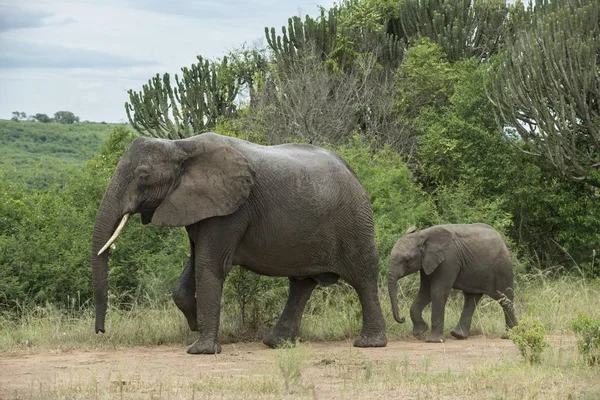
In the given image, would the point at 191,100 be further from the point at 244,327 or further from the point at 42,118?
the point at 42,118

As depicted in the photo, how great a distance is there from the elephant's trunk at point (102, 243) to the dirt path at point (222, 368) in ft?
1.78

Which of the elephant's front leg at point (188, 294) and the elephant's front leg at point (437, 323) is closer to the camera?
the elephant's front leg at point (188, 294)

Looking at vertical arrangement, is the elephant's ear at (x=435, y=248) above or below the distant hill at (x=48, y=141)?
below

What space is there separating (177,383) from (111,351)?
8.86 ft

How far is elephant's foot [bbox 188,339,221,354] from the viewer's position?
11336 millimetres

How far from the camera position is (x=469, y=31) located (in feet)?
105

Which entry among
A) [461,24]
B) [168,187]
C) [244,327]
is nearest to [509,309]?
[244,327]

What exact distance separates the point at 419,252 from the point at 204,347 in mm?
2901

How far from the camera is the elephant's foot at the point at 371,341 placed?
1221cm

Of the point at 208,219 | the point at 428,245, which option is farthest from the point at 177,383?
the point at 428,245

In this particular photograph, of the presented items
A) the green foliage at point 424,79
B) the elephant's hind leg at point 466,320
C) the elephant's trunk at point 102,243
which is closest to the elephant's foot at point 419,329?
the elephant's hind leg at point 466,320

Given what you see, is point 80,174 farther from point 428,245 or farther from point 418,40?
point 418,40

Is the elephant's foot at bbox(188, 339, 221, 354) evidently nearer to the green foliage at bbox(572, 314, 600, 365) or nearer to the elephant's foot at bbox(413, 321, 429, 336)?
the elephant's foot at bbox(413, 321, 429, 336)

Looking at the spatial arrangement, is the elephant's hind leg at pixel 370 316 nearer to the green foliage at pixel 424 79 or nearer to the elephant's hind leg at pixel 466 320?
the elephant's hind leg at pixel 466 320
